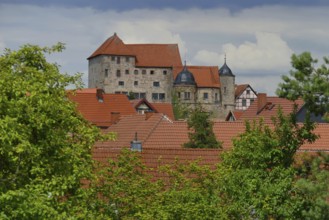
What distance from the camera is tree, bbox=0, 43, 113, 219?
56.0ft

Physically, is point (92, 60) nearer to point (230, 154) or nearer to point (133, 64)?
point (133, 64)

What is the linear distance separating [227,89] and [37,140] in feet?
439

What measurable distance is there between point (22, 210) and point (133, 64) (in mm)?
135137

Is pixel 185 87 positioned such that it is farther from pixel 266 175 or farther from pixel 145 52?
pixel 266 175

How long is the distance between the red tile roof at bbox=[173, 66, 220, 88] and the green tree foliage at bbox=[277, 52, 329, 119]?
129m

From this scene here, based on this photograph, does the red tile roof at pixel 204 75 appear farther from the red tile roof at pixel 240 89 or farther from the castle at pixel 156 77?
the red tile roof at pixel 240 89

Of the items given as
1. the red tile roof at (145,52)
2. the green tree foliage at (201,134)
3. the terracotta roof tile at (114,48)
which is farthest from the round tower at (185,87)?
the green tree foliage at (201,134)

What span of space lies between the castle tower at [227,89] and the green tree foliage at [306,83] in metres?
130

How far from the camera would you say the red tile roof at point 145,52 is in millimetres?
149650

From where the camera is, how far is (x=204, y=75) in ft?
495

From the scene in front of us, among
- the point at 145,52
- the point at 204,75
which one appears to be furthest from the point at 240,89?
the point at 145,52

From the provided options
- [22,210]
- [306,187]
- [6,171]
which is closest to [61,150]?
[6,171]

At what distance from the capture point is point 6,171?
18.3 metres

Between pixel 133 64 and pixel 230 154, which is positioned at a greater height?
pixel 133 64
